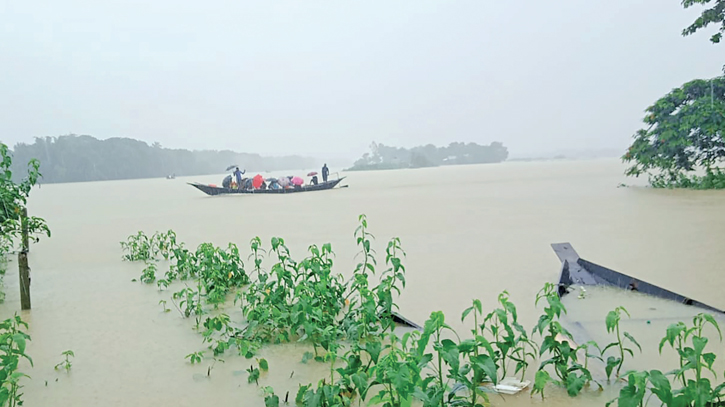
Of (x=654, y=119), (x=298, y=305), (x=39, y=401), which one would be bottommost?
(x=39, y=401)

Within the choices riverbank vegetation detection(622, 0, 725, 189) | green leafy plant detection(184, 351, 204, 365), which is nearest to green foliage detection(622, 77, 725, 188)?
riverbank vegetation detection(622, 0, 725, 189)

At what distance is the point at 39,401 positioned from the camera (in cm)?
204

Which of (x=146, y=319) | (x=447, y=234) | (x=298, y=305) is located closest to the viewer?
(x=298, y=305)

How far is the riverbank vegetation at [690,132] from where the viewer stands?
10.0 metres

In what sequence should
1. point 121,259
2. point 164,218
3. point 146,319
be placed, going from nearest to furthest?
point 146,319 → point 121,259 → point 164,218

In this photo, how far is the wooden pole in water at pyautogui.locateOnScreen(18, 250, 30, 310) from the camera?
317cm

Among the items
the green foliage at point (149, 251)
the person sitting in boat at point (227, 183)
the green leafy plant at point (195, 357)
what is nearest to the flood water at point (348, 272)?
the green leafy plant at point (195, 357)

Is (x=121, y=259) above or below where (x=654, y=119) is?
below

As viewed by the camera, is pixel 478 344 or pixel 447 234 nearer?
pixel 478 344

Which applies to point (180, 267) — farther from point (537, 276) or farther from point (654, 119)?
point (654, 119)

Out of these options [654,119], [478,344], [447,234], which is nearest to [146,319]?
[478,344]

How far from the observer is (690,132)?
34.8 feet

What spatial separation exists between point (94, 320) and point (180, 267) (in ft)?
3.29

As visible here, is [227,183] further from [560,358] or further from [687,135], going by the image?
[560,358]
